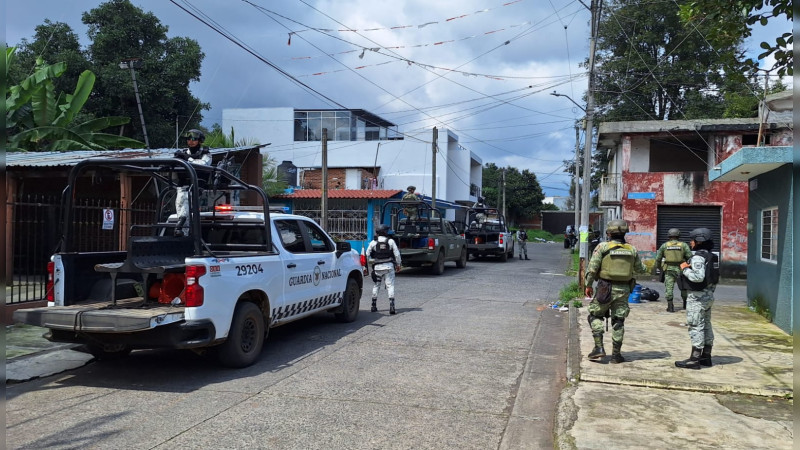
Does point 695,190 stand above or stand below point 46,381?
above

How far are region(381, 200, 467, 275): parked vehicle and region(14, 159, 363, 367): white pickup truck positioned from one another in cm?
894

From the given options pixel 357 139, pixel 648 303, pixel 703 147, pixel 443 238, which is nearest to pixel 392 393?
pixel 648 303

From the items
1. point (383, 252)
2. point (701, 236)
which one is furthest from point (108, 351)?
point (701, 236)

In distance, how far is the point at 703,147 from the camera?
75.7ft

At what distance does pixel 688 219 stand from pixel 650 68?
12.5 metres

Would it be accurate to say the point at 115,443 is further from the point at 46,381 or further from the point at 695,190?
the point at 695,190

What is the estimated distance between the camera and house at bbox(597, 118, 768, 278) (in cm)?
2175

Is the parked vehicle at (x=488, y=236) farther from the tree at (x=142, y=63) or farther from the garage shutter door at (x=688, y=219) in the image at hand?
the tree at (x=142, y=63)

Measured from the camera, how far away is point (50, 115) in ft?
52.3

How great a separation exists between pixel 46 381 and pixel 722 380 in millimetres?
7414

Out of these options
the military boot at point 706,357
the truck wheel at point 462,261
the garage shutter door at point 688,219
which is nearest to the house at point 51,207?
the military boot at point 706,357

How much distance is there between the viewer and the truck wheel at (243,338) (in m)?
6.57

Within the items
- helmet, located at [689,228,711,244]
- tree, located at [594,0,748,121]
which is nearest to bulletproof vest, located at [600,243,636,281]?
helmet, located at [689,228,711,244]

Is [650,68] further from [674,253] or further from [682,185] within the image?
[674,253]
